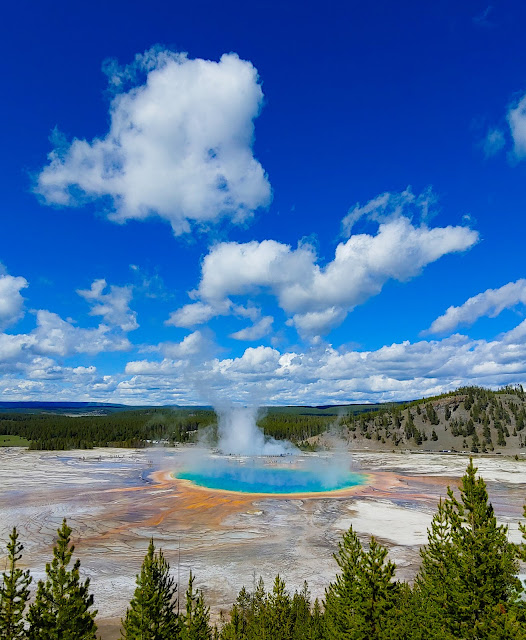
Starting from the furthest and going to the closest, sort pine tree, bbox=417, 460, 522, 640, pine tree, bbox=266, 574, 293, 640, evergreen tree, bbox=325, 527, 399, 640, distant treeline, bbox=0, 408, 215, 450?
distant treeline, bbox=0, 408, 215, 450, pine tree, bbox=266, 574, 293, 640, pine tree, bbox=417, 460, 522, 640, evergreen tree, bbox=325, 527, 399, 640

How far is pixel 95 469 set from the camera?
90.1 m

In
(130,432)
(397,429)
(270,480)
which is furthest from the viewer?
(130,432)

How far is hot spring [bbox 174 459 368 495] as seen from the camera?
71.4 m

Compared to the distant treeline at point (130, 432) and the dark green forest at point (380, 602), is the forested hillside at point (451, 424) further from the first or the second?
the dark green forest at point (380, 602)

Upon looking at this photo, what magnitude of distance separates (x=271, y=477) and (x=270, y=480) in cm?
385

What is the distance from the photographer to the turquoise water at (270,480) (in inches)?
2802

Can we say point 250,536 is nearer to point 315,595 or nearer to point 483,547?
point 315,595

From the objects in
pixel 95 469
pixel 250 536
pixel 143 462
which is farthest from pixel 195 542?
pixel 143 462

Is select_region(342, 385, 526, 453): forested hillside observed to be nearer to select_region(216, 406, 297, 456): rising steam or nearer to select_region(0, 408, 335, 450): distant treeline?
select_region(0, 408, 335, 450): distant treeline

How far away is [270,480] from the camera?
80562 mm

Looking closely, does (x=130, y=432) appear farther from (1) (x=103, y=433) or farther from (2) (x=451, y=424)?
(2) (x=451, y=424)

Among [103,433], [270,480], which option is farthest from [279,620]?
[103,433]

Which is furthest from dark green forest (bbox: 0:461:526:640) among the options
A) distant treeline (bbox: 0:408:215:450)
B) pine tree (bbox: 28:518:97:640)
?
distant treeline (bbox: 0:408:215:450)

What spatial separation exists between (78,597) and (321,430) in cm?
16205
